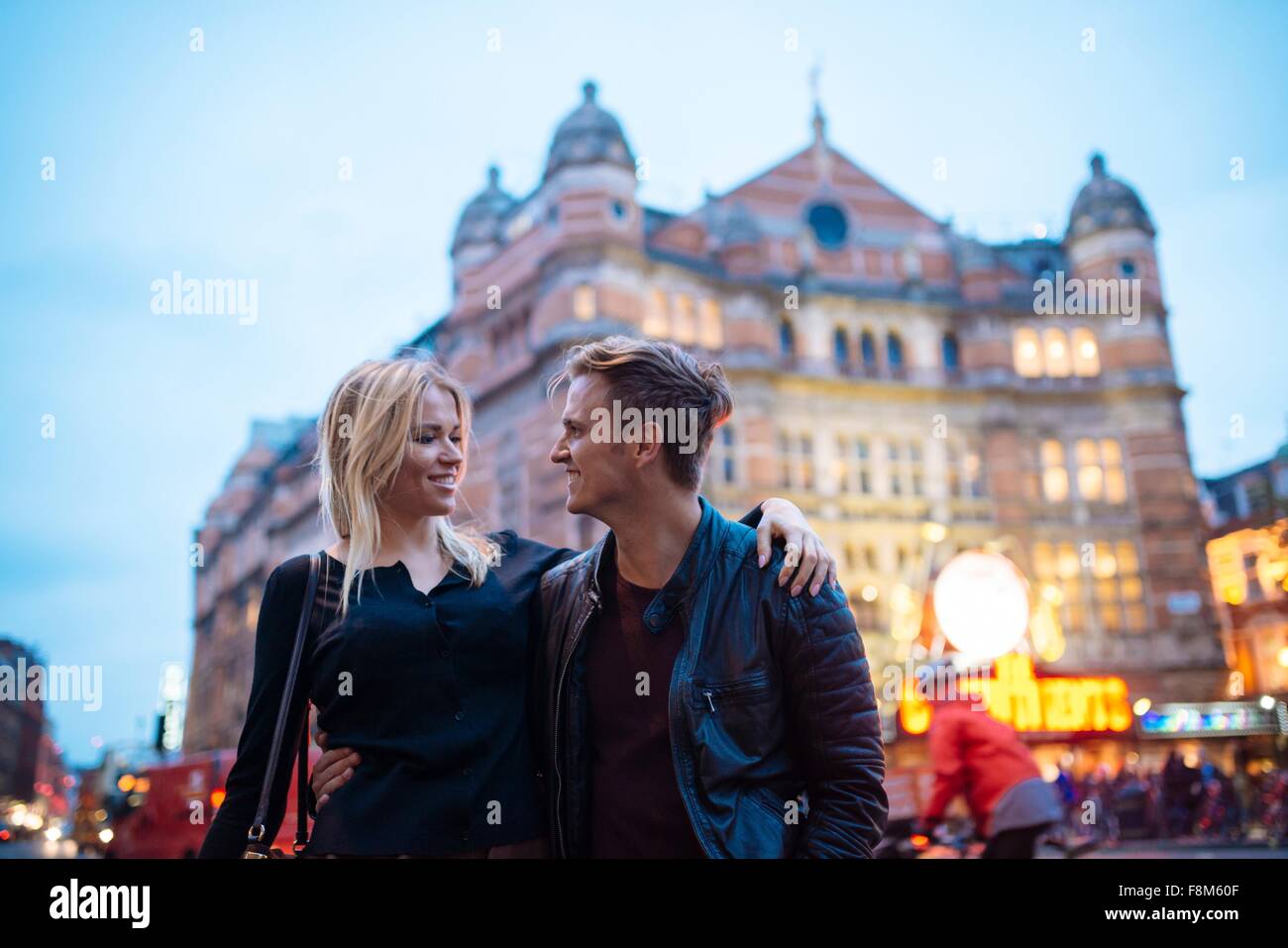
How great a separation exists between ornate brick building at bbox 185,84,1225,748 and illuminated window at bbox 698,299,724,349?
0.32 ft

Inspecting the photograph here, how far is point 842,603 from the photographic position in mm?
2994

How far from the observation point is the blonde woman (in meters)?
3.00

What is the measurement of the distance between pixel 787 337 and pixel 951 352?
613 centimetres

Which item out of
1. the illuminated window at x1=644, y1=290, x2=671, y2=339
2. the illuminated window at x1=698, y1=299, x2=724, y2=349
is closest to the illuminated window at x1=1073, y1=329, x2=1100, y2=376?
the illuminated window at x1=698, y1=299, x2=724, y2=349

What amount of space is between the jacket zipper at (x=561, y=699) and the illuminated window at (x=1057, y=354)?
34.5 meters

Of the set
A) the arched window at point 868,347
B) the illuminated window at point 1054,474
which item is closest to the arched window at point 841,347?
the arched window at point 868,347

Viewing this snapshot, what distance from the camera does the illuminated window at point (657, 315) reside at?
29.1m

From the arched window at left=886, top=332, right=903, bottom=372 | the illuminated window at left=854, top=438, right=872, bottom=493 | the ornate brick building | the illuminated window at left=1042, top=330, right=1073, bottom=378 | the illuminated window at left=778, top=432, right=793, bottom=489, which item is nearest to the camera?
the ornate brick building

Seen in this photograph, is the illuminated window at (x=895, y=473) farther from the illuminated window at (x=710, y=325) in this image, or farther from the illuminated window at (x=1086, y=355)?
the illuminated window at (x=1086, y=355)

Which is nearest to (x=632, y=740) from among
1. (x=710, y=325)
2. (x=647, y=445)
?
(x=647, y=445)

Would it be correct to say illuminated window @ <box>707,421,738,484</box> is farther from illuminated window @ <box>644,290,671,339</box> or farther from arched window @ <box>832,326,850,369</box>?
arched window @ <box>832,326,850,369</box>

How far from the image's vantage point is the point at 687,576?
306 cm

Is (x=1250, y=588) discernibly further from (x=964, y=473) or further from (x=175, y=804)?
(x=175, y=804)
